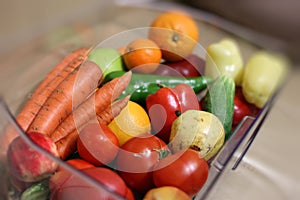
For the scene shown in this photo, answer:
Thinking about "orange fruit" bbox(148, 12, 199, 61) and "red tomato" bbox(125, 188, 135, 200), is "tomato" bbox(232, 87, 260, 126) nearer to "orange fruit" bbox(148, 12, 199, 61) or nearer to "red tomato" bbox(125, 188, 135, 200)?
"orange fruit" bbox(148, 12, 199, 61)

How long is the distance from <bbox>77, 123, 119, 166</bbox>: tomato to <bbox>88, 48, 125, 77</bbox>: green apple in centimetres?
14

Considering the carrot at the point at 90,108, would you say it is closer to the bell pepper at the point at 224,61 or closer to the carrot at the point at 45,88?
the carrot at the point at 45,88

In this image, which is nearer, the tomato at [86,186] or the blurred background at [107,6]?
the tomato at [86,186]

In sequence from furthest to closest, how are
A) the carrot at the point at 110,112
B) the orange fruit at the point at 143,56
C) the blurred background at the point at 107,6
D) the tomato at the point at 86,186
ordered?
the blurred background at the point at 107,6, the orange fruit at the point at 143,56, the carrot at the point at 110,112, the tomato at the point at 86,186

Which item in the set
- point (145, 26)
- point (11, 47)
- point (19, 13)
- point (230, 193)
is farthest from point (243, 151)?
point (19, 13)

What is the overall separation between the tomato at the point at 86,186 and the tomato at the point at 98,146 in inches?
1.0

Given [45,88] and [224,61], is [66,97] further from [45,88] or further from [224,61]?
[224,61]

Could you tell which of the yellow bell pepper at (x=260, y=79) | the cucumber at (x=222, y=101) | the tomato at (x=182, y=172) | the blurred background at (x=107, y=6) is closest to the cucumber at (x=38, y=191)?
the tomato at (x=182, y=172)

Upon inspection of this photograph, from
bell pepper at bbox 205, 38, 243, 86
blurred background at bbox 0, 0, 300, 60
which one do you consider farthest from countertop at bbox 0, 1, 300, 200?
blurred background at bbox 0, 0, 300, 60

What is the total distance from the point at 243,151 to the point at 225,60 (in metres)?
0.17

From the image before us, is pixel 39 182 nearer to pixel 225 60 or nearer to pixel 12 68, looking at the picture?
pixel 225 60

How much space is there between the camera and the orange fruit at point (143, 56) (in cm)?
67

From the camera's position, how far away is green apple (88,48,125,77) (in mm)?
642

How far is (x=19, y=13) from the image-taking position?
1564mm
